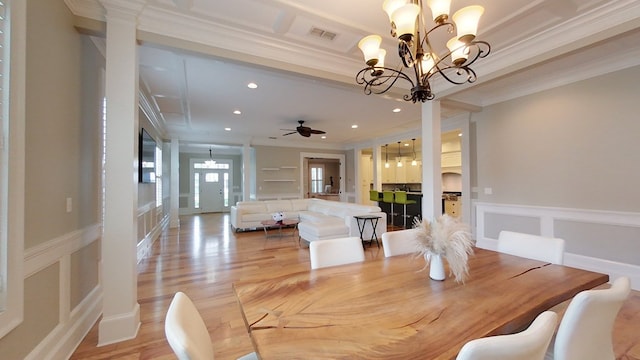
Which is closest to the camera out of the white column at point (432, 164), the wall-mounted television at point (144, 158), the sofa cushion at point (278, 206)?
the white column at point (432, 164)

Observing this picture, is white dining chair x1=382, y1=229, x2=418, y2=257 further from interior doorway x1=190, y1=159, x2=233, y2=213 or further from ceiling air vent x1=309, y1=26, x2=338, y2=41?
interior doorway x1=190, y1=159, x2=233, y2=213

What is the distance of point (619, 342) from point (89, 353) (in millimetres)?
4001

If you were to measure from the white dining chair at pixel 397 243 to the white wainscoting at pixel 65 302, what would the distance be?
2.29m

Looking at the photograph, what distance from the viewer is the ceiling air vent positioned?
2.50m

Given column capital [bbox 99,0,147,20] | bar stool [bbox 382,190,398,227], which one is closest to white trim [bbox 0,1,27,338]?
column capital [bbox 99,0,147,20]

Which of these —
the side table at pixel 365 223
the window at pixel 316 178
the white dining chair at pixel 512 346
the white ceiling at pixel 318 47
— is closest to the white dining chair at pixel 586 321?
the white dining chair at pixel 512 346

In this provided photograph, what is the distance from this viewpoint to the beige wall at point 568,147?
3.02m

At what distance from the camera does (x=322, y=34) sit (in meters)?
2.57

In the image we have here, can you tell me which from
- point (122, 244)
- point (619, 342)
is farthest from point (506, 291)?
point (122, 244)

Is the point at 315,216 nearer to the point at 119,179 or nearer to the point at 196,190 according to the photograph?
the point at 119,179

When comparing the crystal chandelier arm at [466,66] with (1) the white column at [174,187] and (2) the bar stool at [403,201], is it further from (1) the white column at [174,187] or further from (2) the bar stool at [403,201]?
(1) the white column at [174,187]

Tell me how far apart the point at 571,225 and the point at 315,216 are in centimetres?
440

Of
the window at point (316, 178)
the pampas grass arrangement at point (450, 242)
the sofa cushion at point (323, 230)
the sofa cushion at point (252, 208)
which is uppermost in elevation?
the window at point (316, 178)

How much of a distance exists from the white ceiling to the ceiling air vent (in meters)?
0.04
